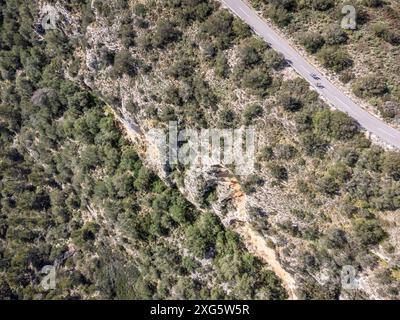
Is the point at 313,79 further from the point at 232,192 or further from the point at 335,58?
the point at 232,192

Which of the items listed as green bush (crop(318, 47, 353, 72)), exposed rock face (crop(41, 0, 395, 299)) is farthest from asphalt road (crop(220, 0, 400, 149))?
exposed rock face (crop(41, 0, 395, 299))

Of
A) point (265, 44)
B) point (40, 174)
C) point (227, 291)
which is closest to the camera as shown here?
point (265, 44)

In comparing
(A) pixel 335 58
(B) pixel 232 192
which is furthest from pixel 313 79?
(B) pixel 232 192

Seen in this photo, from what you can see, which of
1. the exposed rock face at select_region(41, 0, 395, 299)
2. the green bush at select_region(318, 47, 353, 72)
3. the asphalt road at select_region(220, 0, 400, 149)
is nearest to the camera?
the asphalt road at select_region(220, 0, 400, 149)

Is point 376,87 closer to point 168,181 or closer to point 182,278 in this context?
point 168,181

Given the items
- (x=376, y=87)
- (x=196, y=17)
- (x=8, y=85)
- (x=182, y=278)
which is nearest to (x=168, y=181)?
(x=182, y=278)

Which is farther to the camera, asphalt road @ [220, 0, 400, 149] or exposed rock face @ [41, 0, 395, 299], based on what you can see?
exposed rock face @ [41, 0, 395, 299]

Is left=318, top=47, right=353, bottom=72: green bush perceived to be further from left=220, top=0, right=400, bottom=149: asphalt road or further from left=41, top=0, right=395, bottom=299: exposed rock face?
left=41, top=0, right=395, bottom=299: exposed rock face
